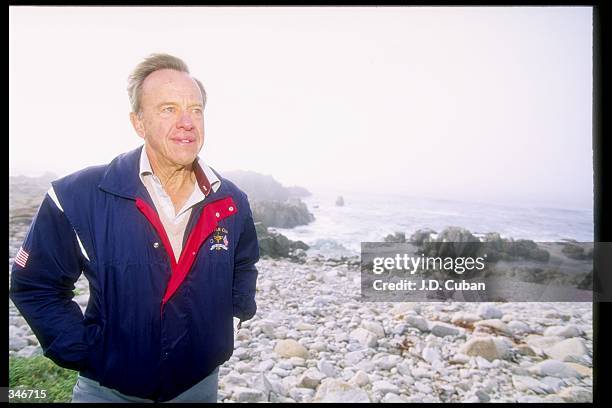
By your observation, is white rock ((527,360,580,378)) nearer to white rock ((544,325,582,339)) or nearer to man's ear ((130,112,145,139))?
white rock ((544,325,582,339))

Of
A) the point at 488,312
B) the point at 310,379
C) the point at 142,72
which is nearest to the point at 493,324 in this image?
the point at 488,312

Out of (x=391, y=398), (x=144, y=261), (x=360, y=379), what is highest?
(x=144, y=261)

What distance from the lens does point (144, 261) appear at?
1.71 m

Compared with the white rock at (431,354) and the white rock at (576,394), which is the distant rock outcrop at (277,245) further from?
the white rock at (576,394)

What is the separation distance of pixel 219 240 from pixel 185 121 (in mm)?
625

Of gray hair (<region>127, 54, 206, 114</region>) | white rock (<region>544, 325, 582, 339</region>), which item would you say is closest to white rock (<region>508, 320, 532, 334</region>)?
white rock (<region>544, 325, 582, 339</region>)

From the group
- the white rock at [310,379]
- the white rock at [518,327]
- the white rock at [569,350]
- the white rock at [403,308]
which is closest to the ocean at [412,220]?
the white rock at [403,308]

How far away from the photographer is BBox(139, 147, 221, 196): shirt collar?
70.6 inches

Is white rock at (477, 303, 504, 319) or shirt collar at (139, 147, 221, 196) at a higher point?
A: shirt collar at (139, 147, 221, 196)

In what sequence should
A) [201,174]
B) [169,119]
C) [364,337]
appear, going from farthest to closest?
[364,337] → [201,174] → [169,119]

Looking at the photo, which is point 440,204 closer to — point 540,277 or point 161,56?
point 540,277

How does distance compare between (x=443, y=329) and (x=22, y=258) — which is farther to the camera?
(x=443, y=329)

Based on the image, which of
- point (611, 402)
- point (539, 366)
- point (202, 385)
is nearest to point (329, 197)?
point (202, 385)

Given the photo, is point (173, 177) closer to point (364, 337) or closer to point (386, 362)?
point (364, 337)
